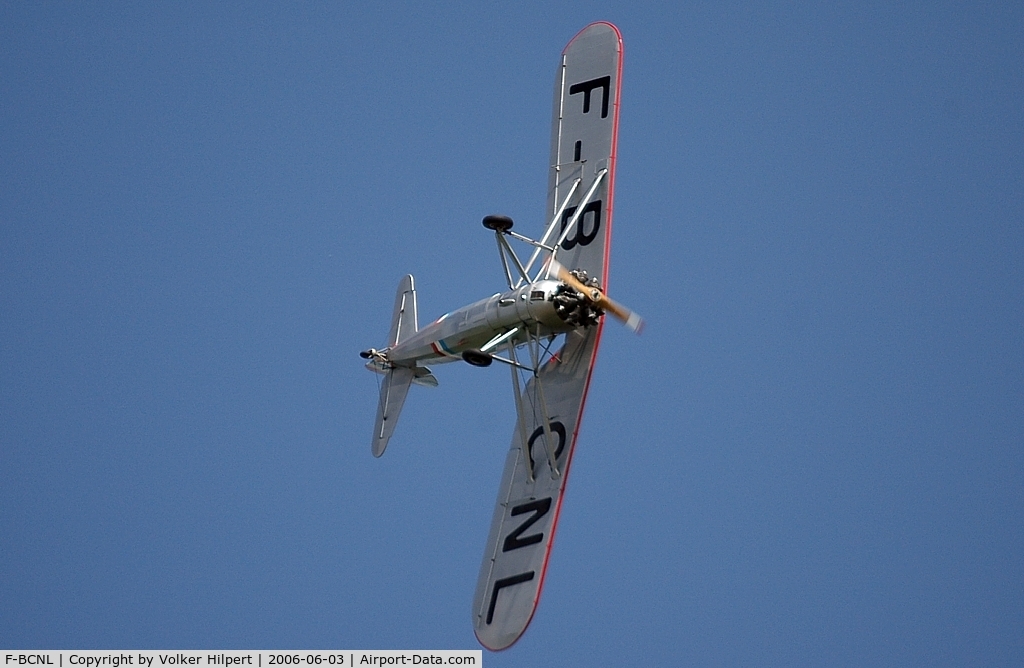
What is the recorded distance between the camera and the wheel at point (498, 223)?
28.6 metres

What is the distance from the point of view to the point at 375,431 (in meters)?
34.7

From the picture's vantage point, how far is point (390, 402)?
112ft

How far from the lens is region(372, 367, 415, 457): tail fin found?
111 feet

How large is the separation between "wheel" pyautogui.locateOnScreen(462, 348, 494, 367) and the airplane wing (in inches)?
70.0

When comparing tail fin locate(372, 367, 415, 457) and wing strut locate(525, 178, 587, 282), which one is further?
tail fin locate(372, 367, 415, 457)

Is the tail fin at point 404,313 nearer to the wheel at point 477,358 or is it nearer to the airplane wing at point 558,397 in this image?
the airplane wing at point 558,397

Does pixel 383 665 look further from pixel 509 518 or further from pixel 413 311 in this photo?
pixel 413 311

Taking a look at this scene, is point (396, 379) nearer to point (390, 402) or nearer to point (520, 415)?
point (390, 402)

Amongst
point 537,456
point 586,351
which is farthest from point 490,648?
point 586,351

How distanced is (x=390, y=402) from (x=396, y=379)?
1.78 ft

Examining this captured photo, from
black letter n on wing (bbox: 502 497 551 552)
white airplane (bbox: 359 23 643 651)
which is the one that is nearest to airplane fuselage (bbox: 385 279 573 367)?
white airplane (bbox: 359 23 643 651)
